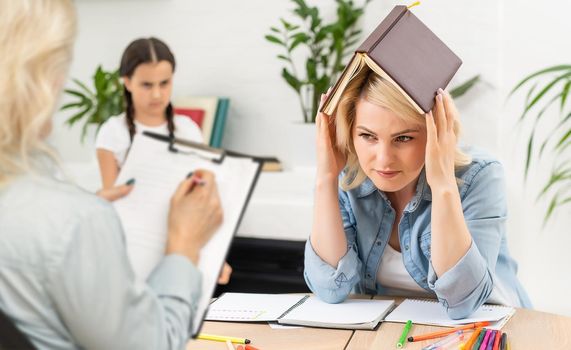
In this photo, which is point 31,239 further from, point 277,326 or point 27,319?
point 277,326

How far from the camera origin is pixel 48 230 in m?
0.74

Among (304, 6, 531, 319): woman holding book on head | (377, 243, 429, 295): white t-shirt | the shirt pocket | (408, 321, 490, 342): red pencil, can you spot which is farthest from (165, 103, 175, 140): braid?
(408, 321, 490, 342): red pencil

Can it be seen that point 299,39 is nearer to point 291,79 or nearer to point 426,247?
point 291,79

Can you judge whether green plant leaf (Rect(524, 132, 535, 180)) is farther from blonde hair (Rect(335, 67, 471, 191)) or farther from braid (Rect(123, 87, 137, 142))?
braid (Rect(123, 87, 137, 142))

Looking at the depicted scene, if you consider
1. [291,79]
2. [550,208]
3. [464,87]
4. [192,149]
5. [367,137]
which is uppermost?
[192,149]

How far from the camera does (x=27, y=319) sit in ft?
2.54

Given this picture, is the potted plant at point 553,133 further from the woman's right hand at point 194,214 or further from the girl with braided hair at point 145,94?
the woman's right hand at point 194,214

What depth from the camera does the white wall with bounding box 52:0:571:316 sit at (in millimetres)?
2750

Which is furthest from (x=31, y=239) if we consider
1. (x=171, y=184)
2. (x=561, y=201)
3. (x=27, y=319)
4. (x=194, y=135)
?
(x=561, y=201)

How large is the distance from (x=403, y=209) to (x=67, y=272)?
1.08m

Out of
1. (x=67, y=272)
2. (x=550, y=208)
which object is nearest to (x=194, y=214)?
(x=67, y=272)

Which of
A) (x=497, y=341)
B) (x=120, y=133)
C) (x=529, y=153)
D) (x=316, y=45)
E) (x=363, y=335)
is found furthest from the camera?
(x=316, y=45)

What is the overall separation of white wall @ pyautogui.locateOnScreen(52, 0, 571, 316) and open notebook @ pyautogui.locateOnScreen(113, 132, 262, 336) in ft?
6.81

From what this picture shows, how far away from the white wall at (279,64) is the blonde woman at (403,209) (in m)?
1.07
